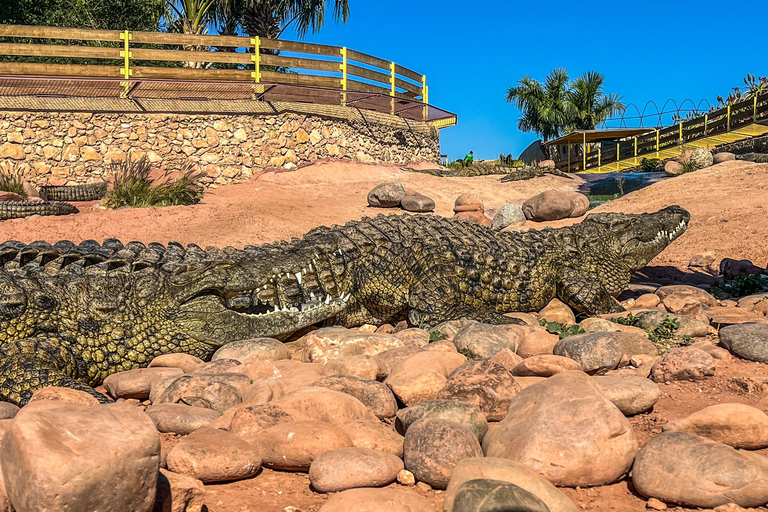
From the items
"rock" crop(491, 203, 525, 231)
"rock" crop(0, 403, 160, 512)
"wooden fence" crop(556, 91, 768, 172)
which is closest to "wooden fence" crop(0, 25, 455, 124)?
"rock" crop(491, 203, 525, 231)

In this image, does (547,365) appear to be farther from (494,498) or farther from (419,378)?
(494,498)

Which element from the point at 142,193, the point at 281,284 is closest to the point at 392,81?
the point at 142,193

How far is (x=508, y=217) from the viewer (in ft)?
42.6

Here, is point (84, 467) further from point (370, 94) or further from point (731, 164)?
point (370, 94)

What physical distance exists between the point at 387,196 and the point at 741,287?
825 cm

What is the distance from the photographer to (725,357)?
4012mm

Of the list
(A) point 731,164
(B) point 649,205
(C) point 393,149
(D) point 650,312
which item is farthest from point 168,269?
(C) point 393,149

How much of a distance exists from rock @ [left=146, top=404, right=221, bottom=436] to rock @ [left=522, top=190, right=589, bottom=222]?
34.3 ft

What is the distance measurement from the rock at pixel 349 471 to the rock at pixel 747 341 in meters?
2.59

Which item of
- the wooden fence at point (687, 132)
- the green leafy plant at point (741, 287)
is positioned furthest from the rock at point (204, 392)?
the wooden fence at point (687, 132)

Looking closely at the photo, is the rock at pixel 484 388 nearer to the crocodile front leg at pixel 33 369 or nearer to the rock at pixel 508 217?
the crocodile front leg at pixel 33 369

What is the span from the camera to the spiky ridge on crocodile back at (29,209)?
37.1 feet

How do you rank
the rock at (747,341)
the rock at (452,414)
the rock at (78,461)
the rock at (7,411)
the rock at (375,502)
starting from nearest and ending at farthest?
the rock at (78,461)
the rock at (375,502)
the rock at (452,414)
the rock at (7,411)
the rock at (747,341)

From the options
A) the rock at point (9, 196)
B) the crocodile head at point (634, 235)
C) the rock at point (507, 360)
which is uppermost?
the rock at point (9, 196)
